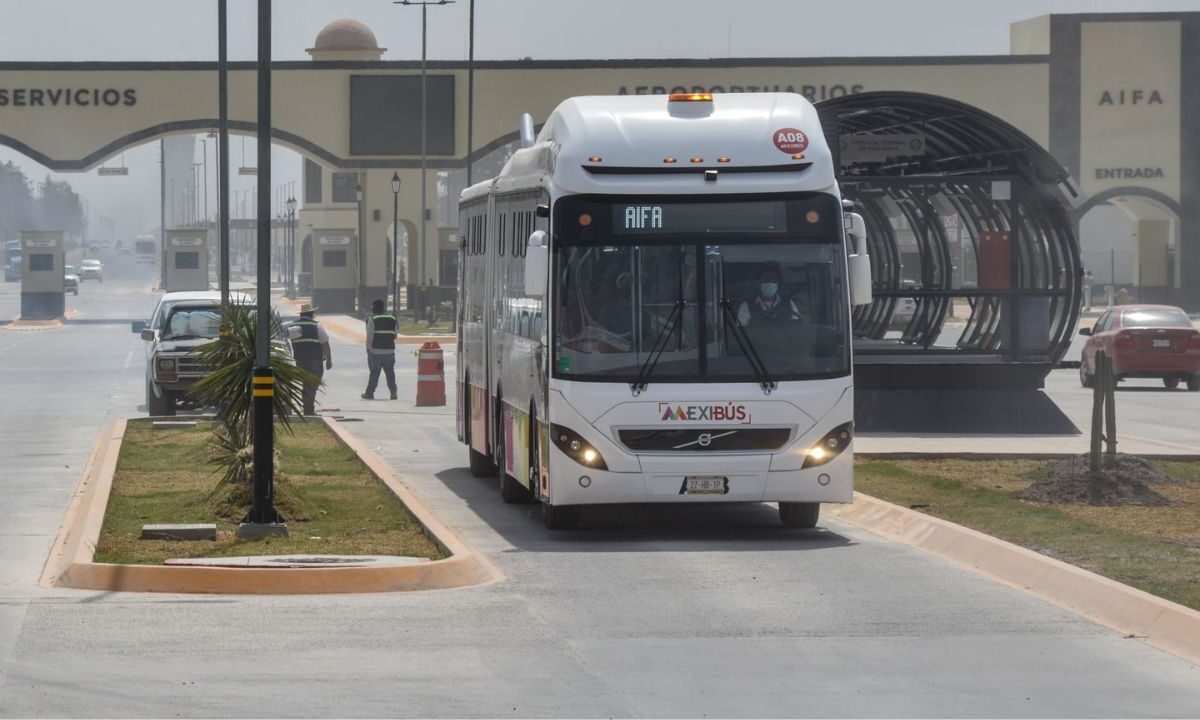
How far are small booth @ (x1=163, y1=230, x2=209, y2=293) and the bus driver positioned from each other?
64.5m

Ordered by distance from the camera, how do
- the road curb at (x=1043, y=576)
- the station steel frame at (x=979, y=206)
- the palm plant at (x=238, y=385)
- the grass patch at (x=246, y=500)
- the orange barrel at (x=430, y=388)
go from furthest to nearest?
the orange barrel at (x=430, y=388)
the station steel frame at (x=979, y=206)
the palm plant at (x=238, y=385)
the grass patch at (x=246, y=500)
the road curb at (x=1043, y=576)

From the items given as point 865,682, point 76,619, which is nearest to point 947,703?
point 865,682

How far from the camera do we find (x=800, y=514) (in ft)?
52.8

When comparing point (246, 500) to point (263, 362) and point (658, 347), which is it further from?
point (658, 347)

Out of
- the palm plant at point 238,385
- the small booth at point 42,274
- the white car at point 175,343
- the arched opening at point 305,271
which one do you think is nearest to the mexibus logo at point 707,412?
the palm plant at point 238,385

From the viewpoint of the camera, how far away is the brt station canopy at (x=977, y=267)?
1045 inches

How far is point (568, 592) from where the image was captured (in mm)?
12805

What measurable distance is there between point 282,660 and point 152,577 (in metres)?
2.81

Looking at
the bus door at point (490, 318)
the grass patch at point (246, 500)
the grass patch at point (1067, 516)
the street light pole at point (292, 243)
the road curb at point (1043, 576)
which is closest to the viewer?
the road curb at point (1043, 576)

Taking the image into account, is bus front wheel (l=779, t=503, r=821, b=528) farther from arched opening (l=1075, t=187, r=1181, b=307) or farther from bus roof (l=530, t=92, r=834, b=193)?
arched opening (l=1075, t=187, r=1181, b=307)

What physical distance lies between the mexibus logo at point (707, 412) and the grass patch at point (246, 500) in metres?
2.03

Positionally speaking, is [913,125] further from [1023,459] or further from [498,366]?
[498,366]

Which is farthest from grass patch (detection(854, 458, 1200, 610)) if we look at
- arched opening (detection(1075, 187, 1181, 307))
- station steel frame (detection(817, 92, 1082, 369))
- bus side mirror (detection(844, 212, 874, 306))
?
arched opening (detection(1075, 187, 1181, 307))

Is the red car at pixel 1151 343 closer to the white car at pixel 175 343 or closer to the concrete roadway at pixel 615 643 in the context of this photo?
the white car at pixel 175 343
